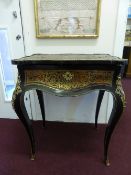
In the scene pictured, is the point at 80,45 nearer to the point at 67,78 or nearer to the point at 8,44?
the point at 67,78

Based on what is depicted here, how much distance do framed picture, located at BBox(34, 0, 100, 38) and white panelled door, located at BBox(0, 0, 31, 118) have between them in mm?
203

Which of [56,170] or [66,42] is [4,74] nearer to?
[66,42]

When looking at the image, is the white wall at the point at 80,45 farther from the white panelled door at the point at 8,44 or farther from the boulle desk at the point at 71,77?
the boulle desk at the point at 71,77

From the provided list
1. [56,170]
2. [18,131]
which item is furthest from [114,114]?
[18,131]

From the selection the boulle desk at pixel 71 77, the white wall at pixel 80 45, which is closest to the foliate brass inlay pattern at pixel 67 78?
the boulle desk at pixel 71 77

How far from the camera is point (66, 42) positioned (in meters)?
1.63

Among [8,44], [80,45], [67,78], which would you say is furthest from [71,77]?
[8,44]

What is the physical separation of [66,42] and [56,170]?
114 centimetres

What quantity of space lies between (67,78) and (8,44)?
881 mm

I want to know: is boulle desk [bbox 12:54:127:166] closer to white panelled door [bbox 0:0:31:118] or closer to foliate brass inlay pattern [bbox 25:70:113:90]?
foliate brass inlay pattern [bbox 25:70:113:90]

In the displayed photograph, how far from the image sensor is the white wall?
151 centimetres

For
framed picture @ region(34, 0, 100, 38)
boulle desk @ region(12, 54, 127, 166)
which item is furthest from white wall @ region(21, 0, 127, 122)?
boulle desk @ region(12, 54, 127, 166)

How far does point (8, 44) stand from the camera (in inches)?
66.8

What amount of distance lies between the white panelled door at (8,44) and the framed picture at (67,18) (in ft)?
0.67
